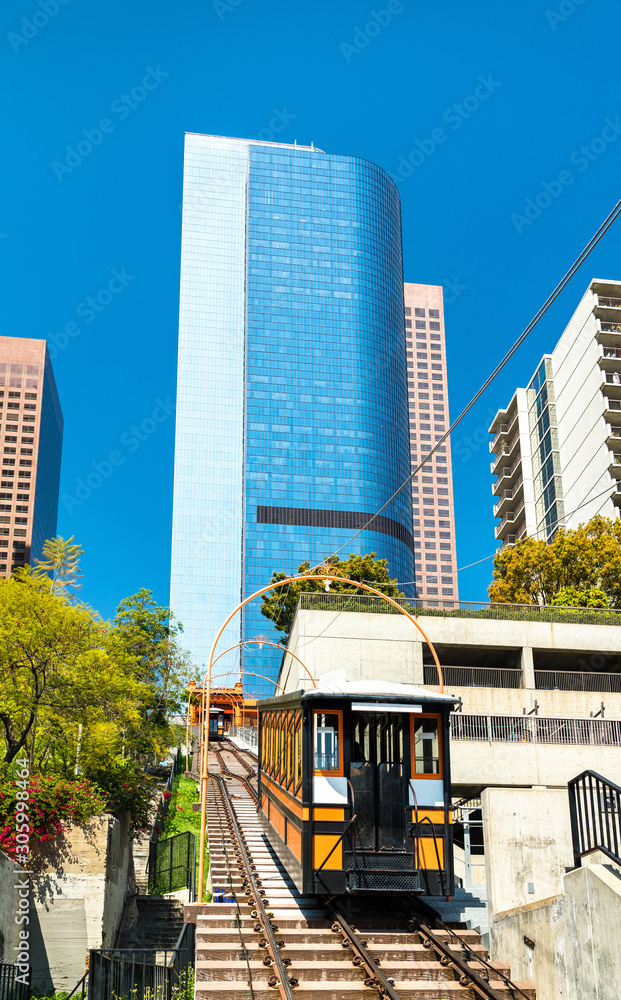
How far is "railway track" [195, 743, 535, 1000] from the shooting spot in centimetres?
1065

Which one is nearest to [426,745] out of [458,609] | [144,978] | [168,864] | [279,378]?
[144,978]

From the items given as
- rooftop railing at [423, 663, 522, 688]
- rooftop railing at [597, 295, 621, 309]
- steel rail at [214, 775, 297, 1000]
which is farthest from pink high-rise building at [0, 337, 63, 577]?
steel rail at [214, 775, 297, 1000]

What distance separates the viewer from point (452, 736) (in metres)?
30.1

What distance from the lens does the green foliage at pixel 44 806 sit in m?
17.4

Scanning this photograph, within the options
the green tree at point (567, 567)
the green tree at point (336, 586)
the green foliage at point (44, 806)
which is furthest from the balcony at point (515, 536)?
the green foliage at point (44, 806)

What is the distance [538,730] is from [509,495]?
65547 millimetres

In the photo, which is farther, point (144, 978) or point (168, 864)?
point (168, 864)

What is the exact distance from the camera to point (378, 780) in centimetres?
1352

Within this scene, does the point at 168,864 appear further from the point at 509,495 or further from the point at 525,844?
the point at 509,495

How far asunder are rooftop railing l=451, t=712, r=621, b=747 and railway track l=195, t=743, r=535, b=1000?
53.2 feet

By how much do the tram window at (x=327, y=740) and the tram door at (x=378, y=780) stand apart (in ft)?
0.89

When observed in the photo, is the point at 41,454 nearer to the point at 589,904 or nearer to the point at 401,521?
the point at 401,521

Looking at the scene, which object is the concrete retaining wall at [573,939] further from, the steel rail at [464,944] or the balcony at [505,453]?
the balcony at [505,453]

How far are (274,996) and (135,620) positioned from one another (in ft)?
82.3
